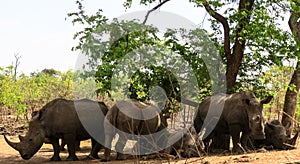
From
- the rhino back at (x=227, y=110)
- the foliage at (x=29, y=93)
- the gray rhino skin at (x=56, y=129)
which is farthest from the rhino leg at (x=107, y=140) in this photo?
the foliage at (x=29, y=93)

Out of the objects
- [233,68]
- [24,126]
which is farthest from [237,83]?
[24,126]

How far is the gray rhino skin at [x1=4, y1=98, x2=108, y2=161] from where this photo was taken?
Answer: 37.5 ft

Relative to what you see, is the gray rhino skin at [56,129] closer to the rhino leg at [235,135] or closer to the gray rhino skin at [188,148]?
the gray rhino skin at [188,148]

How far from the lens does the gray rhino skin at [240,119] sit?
34.3 feet

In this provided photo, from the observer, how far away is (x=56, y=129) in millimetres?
11703

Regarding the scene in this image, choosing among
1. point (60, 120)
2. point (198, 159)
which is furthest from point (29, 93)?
point (198, 159)

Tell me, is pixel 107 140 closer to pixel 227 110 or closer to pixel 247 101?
pixel 227 110

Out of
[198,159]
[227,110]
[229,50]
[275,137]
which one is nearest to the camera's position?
[198,159]

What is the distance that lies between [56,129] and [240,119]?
491cm

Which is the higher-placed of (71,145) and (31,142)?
(31,142)

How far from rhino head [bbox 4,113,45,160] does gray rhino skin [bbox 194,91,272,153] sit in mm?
4490

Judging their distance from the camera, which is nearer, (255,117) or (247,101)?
(255,117)

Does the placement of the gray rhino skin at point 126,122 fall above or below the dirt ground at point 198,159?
above

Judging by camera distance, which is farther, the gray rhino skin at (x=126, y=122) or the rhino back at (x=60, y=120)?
the rhino back at (x=60, y=120)
